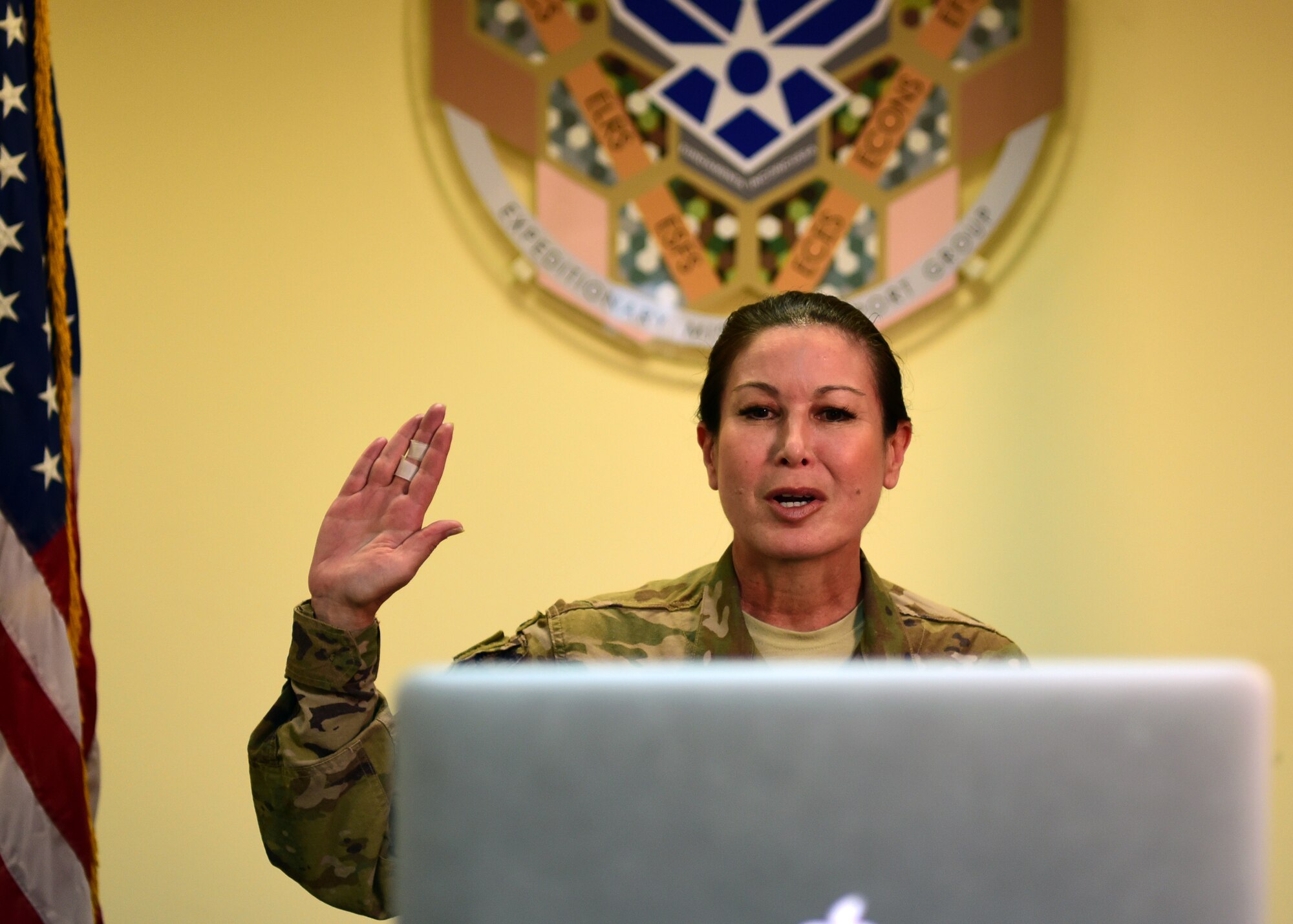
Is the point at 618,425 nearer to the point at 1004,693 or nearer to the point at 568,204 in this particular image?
the point at 568,204

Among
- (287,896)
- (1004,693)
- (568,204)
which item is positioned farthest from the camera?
(568,204)

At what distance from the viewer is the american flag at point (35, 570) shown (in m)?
1.49

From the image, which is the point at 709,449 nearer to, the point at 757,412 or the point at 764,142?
the point at 757,412

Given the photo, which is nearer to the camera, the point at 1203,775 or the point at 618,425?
the point at 1203,775

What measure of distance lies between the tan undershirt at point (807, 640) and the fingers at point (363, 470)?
18.0 inches

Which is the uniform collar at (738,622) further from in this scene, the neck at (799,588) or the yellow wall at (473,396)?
the yellow wall at (473,396)

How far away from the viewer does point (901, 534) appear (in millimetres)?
2230

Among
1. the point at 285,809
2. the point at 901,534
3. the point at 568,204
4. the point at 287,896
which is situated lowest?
the point at 287,896

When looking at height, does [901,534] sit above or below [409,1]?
below

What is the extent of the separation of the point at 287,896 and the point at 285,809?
105 centimetres

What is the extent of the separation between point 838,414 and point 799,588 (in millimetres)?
202

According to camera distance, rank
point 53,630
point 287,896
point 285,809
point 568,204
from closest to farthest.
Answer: point 285,809 < point 53,630 < point 287,896 < point 568,204

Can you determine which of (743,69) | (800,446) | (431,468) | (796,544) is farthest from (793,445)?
(743,69)

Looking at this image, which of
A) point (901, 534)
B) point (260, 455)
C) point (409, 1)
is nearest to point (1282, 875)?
point (901, 534)
